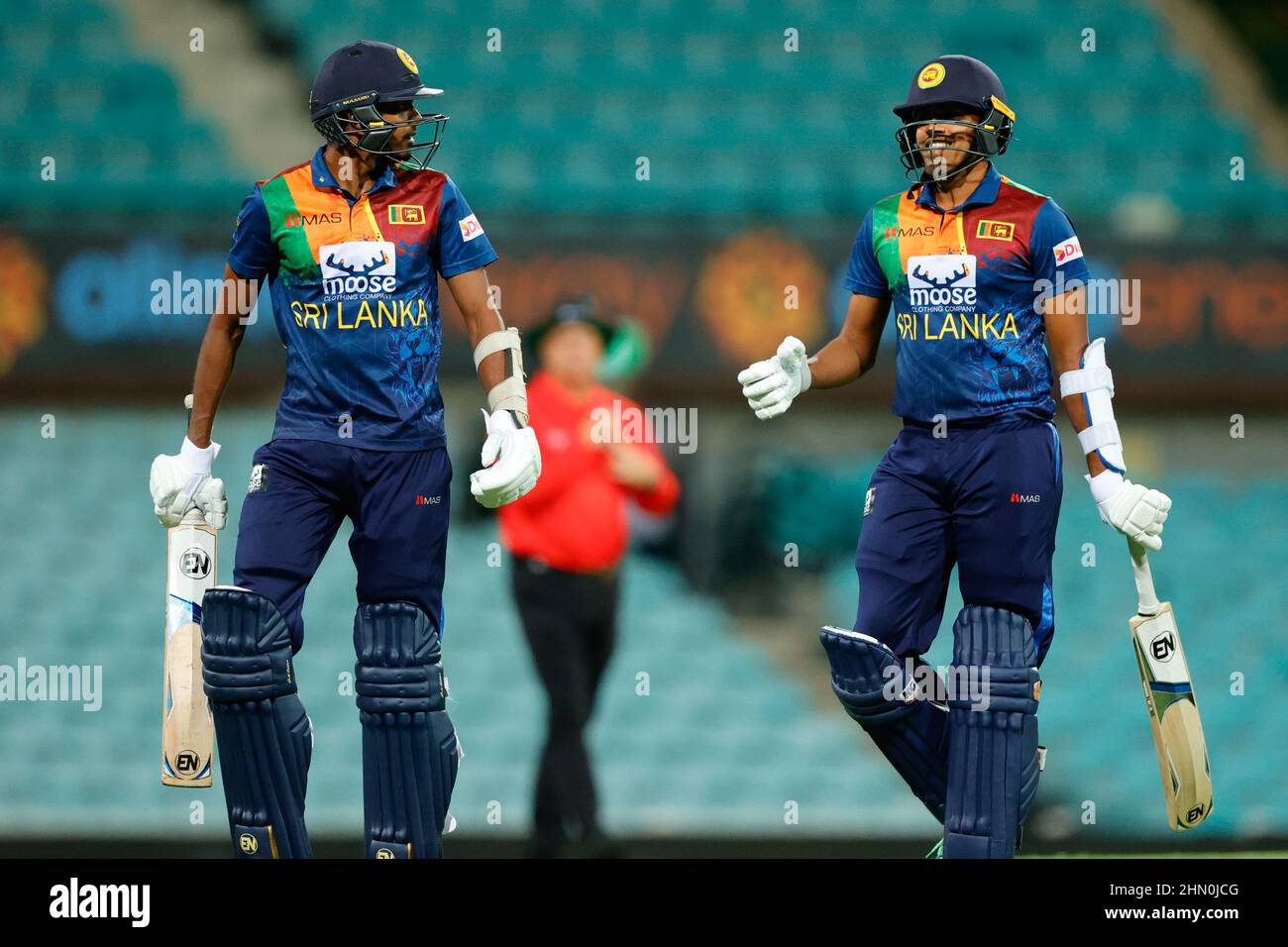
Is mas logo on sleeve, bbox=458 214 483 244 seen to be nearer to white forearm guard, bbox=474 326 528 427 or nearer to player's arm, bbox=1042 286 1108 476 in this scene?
white forearm guard, bbox=474 326 528 427

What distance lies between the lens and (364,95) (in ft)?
13.5

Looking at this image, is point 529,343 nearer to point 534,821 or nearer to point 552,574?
point 552,574

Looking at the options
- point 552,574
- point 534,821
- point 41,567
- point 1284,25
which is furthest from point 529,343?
point 1284,25

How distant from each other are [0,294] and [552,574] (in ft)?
9.75

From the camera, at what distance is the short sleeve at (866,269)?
14.3 feet

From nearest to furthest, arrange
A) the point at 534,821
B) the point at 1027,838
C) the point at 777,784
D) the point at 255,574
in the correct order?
1. the point at 255,574
2. the point at 534,821
3. the point at 1027,838
4. the point at 777,784

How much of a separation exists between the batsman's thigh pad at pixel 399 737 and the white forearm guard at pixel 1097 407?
1559 millimetres

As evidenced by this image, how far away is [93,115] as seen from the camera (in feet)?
28.7

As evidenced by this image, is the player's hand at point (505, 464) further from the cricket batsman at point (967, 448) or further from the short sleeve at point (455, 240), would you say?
the cricket batsman at point (967, 448)

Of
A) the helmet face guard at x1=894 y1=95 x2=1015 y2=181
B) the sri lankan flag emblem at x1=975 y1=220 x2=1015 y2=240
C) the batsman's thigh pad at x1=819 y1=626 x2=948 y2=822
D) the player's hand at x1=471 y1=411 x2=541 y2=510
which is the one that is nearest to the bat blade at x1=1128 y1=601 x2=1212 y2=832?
the batsman's thigh pad at x1=819 y1=626 x2=948 y2=822

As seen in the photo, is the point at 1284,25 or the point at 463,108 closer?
the point at 463,108

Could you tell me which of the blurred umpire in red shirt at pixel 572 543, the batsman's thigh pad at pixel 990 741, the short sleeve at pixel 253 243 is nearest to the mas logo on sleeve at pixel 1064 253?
the batsman's thigh pad at pixel 990 741

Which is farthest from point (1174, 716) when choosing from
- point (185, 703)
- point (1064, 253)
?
point (185, 703)

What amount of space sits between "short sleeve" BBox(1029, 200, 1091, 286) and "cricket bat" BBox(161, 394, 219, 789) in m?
2.06
